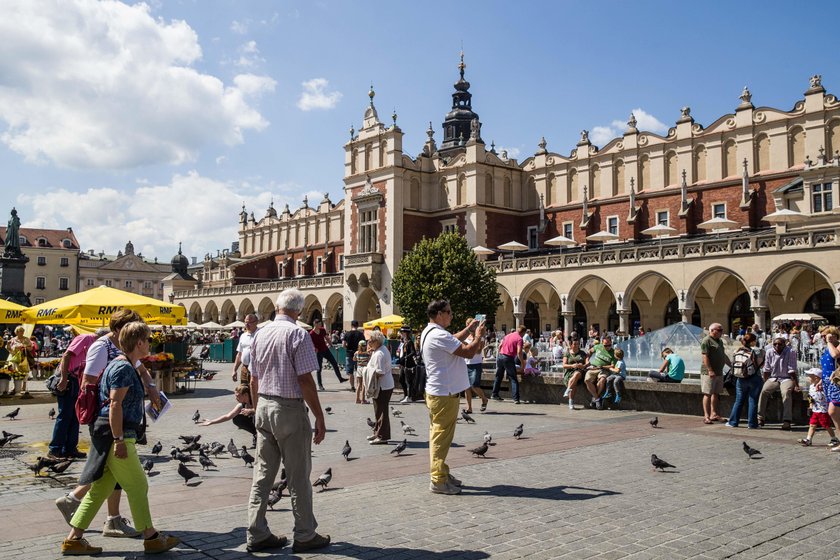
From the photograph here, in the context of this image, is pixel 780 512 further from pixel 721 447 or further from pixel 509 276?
pixel 509 276

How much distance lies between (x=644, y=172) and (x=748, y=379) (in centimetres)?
3052

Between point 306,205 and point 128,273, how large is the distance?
49385 mm

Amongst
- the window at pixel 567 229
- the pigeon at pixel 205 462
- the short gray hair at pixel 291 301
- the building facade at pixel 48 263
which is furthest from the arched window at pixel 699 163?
the building facade at pixel 48 263

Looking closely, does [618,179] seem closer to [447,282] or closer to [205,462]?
[447,282]

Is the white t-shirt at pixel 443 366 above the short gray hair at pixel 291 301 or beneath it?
beneath

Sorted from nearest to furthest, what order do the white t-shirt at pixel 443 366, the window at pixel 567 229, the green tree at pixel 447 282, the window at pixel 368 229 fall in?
1. the white t-shirt at pixel 443 366
2. the green tree at pixel 447 282
3. the window at pixel 567 229
4. the window at pixel 368 229

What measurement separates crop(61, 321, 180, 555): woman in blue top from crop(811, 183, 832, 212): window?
3241 cm

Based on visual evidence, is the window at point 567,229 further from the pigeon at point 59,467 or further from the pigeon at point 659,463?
the pigeon at point 59,467

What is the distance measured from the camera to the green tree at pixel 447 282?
34594mm

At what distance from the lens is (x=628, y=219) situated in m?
40.4

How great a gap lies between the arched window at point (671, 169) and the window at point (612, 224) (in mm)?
3471

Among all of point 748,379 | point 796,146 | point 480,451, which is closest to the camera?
point 480,451

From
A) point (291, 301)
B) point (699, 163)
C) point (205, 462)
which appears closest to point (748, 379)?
point (205, 462)

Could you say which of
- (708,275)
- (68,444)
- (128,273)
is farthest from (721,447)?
(128,273)
